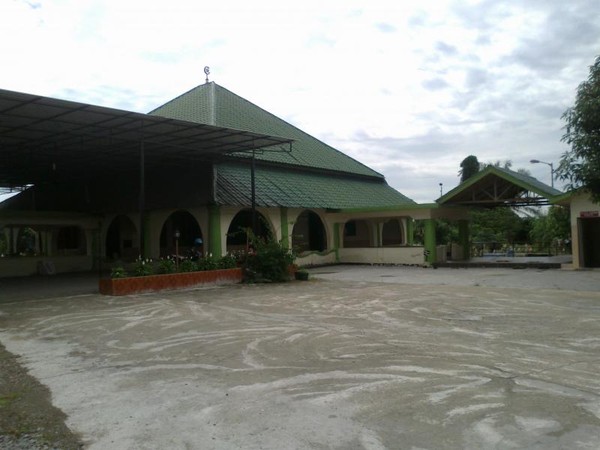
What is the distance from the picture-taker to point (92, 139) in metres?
19.2

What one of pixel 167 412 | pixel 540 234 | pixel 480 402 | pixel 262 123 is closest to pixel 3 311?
pixel 167 412

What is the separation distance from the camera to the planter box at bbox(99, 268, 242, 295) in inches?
590

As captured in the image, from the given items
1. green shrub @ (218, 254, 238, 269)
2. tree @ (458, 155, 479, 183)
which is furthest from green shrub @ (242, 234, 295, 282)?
tree @ (458, 155, 479, 183)

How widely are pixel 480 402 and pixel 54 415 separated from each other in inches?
165

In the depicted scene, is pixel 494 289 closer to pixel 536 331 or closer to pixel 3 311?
pixel 536 331

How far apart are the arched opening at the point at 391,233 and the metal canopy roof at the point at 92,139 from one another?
1632 cm

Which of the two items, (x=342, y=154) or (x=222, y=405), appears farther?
(x=342, y=154)

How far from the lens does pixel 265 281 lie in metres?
18.6

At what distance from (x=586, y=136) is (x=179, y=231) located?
1930 cm

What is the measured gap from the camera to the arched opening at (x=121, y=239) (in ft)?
95.2

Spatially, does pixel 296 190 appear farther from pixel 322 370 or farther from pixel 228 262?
pixel 322 370

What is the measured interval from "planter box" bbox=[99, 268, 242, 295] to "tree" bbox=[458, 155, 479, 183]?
1446 inches

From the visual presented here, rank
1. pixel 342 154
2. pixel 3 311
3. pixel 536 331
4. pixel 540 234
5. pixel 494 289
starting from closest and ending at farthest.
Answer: pixel 536 331, pixel 3 311, pixel 494 289, pixel 342 154, pixel 540 234

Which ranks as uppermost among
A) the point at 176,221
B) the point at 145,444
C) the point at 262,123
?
the point at 262,123
